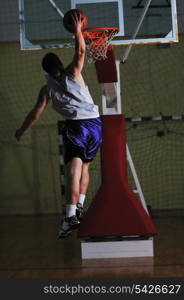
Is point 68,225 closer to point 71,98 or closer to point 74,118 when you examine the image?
point 74,118

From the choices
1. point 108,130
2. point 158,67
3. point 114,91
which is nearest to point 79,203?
point 108,130

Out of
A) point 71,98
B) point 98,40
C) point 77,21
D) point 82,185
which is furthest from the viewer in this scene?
point 82,185

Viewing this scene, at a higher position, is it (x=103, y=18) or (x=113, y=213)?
(x=103, y=18)

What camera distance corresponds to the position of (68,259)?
600cm

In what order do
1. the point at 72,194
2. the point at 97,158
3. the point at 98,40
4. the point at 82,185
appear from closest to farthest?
1. the point at 72,194
2. the point at 98,40
3. the point at 82,185
4. the point at 97,158

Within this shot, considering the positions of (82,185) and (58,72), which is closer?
(58,72)

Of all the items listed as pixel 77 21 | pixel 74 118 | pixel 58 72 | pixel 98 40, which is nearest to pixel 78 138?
pixel 74 118

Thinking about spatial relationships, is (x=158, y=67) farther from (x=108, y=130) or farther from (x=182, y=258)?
(x=182, y=258)

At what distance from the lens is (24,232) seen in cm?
814

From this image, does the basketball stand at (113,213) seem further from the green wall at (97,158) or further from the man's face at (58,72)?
the green wall at (97,158)

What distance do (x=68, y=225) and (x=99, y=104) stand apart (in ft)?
15.1

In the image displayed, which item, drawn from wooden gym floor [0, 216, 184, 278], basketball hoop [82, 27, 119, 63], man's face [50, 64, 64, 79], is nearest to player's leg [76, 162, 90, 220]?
wooden gym floor [0, 216, 184, 278]

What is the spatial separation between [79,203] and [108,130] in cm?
74

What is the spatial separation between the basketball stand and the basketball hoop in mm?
68
